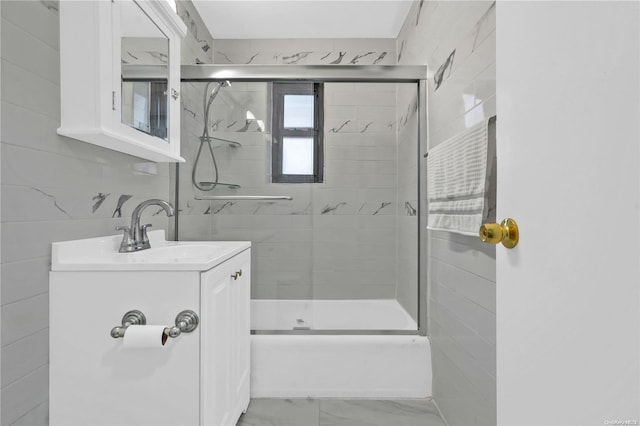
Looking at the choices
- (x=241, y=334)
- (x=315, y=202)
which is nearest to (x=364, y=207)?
(x=315, y=202)

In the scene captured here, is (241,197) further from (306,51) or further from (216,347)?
(306,51)

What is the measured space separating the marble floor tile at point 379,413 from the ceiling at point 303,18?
2487mm

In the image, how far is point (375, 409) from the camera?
63.6 inches

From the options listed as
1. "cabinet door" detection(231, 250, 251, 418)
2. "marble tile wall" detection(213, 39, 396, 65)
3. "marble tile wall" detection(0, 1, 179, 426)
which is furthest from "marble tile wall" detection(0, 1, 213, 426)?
"marble tile wall" detection(213, 39, 396, 65)

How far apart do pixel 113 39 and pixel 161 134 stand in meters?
0.43

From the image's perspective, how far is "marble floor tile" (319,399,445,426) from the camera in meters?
1.52

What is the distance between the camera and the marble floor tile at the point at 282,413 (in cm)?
152

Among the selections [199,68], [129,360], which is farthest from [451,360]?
[199,68]

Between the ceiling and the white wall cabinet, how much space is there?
34.9 inches

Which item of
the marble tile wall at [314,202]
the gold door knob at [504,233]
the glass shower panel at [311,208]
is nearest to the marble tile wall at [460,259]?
the glass shower panel at [311,208]

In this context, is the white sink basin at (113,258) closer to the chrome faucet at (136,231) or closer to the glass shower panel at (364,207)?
the chrome faucet at (136,231)

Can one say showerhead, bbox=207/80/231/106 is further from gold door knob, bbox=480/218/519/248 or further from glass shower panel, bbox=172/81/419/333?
gold door knob, bbox=480/218/519/248

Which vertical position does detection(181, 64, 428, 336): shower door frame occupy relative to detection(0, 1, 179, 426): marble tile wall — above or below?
above

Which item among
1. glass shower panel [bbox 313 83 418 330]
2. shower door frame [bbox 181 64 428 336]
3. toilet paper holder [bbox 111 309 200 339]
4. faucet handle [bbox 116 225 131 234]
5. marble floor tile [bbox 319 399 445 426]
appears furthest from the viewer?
glass shower panel [bbox 313 83 418 330]
